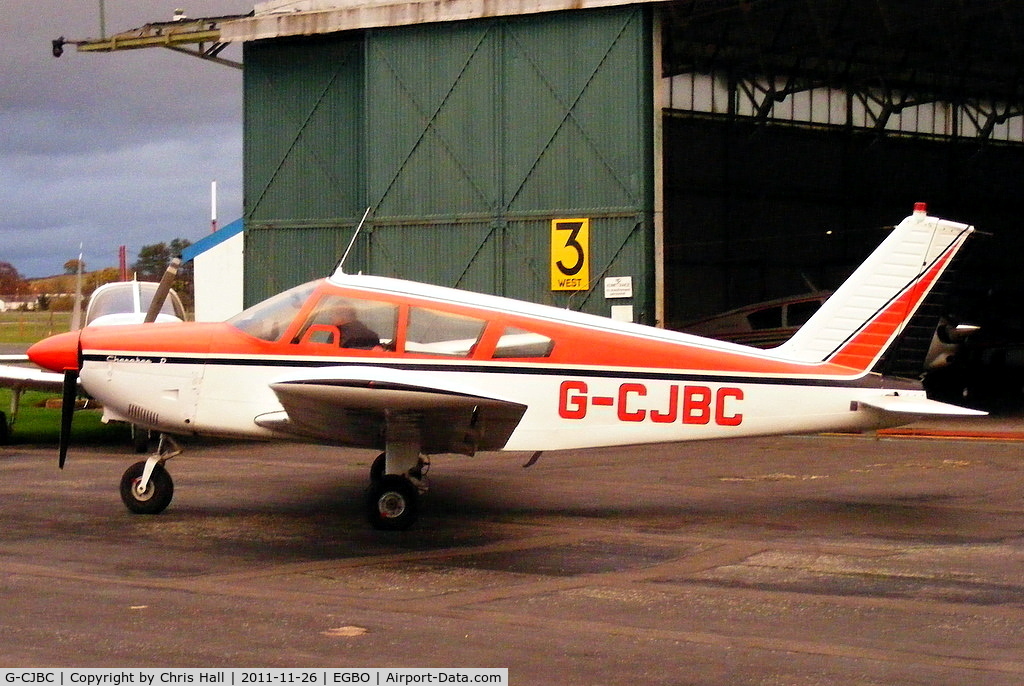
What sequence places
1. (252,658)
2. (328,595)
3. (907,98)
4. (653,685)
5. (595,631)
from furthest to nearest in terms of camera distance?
(907,98) → (328,595) → (595,631) → (252,658) → (653,685)

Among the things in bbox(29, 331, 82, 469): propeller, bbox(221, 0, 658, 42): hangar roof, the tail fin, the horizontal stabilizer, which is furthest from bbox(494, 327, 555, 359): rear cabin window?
bbox(221, 0, 658, 42): hangar roof

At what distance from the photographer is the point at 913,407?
9930mm

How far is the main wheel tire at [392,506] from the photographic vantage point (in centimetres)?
956

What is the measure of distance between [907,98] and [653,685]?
34310mm

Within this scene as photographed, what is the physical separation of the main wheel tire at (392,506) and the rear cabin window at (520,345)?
132 cm

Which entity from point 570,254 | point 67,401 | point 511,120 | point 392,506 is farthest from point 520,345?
point 511,120

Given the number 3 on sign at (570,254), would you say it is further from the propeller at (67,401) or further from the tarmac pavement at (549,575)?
the propeller at (67,401)

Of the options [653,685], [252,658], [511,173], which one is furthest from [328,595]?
[511,173]

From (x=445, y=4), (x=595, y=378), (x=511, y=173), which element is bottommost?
(x=595, y=378)

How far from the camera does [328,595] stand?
23.7 ft

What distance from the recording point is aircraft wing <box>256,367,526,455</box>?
8641 millimetres

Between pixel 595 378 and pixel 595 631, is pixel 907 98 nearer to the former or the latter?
pixel 595 378

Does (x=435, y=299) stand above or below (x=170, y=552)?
above

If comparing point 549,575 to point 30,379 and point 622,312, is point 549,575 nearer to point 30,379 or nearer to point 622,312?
point 30,379
